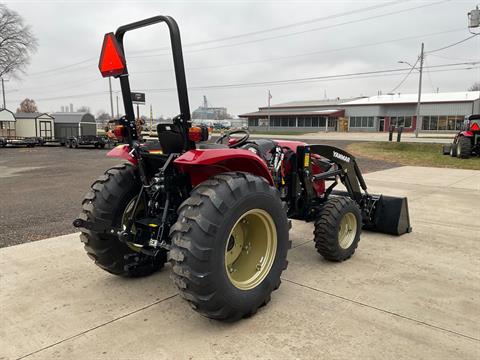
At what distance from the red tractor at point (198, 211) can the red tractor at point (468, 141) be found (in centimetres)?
1412

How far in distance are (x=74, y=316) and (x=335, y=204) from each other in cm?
277

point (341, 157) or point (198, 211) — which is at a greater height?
point (341, 157)

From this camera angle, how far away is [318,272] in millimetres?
4043

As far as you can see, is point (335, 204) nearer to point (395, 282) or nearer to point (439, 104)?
point (395, 282)

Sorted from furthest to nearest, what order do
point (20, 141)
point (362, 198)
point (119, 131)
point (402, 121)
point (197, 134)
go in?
point (402, 121) → point (20, 141) → point (362, 198) → point (119, 131) → point (197, 134)

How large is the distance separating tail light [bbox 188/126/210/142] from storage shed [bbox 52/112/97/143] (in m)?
29.3

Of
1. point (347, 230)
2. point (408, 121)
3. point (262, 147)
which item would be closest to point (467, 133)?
point (347, 230)

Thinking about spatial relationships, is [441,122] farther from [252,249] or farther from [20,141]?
[252,249]

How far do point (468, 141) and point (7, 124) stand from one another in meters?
30.4

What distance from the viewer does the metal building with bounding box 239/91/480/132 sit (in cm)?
4572

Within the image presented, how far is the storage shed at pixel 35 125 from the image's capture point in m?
29.7

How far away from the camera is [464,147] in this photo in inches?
A: 627

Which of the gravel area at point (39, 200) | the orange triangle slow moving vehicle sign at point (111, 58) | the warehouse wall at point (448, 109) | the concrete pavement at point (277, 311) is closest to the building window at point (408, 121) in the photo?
the warehouse wall at point (448, 109)

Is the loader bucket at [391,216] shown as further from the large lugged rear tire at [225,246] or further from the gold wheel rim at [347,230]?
the large lugged rear tire at [225,246]
